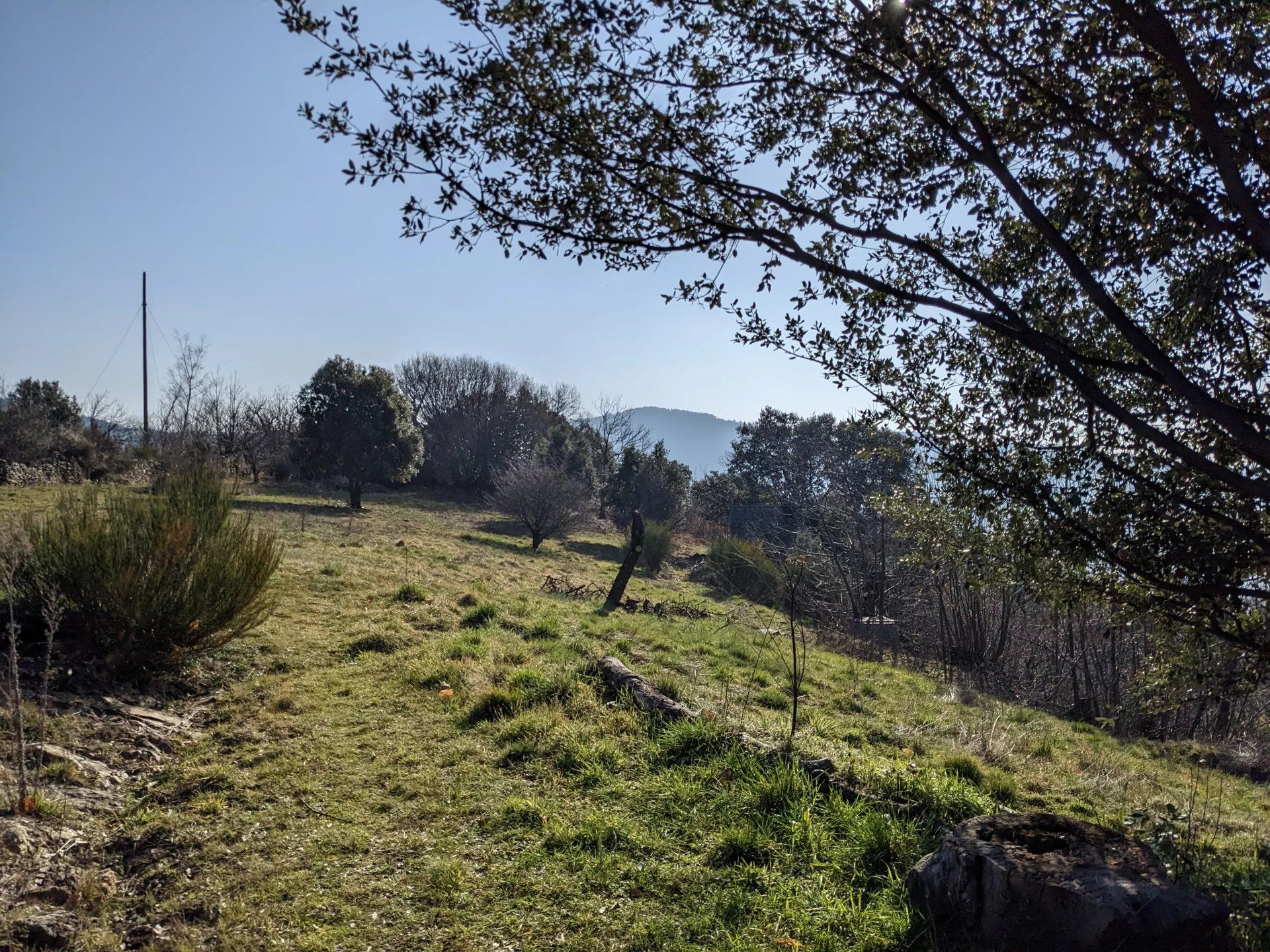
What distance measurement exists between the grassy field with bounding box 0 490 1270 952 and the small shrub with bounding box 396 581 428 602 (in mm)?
972

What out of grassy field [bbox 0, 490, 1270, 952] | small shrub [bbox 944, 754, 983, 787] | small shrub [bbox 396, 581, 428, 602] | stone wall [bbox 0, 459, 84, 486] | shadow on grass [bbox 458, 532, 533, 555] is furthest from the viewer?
shadow on grass [bbox 458, 532, 533, 555]

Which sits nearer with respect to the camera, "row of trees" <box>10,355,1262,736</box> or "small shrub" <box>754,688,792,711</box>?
"row of trees" <box>10,355,1262,736</box>

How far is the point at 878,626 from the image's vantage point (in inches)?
658

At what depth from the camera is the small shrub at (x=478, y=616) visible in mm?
9188

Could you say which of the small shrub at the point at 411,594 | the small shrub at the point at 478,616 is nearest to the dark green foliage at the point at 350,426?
the small shrub at the point at 411,594

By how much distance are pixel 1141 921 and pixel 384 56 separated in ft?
15.8

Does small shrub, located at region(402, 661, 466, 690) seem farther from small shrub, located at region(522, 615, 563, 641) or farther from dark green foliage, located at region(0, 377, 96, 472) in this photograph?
dark green foliage, located at region(0, 377, 96, 472)

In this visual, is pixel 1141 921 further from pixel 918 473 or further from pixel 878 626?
pixel 878 626

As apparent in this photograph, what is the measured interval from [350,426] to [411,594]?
16.7 meters

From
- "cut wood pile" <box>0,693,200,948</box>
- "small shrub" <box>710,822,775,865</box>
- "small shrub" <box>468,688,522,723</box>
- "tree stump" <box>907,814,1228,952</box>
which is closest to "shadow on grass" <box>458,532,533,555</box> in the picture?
"small shrub" <box>468,688,522,723</box>

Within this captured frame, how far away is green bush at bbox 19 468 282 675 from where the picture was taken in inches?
222

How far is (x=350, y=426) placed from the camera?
25062 mm

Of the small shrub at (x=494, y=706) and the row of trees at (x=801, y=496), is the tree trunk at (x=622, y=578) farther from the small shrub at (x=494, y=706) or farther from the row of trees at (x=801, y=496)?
the small shrub at (x=494, y=706)

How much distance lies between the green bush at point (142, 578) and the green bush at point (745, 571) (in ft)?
47.1
